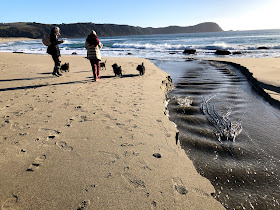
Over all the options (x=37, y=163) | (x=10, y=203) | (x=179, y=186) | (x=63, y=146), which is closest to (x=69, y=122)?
(x=63, y=146)

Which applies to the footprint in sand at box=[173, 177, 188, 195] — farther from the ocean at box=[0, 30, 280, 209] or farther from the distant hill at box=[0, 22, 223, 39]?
the distant hill at box=[0, 22, 223, 39]

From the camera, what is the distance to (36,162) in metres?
2.15

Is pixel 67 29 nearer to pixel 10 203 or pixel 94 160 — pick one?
pixel 94 160

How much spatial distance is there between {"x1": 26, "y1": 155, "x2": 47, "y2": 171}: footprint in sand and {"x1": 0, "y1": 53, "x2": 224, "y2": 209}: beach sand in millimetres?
12

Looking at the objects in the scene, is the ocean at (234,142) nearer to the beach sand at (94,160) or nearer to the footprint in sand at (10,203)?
the beach sand at (94,160)

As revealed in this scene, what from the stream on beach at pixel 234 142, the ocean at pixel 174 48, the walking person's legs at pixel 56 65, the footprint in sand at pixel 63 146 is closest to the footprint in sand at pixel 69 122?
the footprint in sand at pixel 63 146

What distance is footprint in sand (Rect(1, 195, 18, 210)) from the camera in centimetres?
155

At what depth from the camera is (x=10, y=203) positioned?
1.58 metres

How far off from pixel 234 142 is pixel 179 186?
5.51ft

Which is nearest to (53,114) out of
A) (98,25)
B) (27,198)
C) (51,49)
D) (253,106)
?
(27,198)

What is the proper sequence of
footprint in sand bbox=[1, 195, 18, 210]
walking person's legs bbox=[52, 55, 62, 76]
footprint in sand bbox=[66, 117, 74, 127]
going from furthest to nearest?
1. walking person's legs bbox=[52, 55, 62, 76]
2. footprint in sand bbox=[66, 117, 74, 127]
3. footprint in sand bbox=[1, 195, 18, 210]

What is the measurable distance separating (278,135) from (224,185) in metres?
2.00

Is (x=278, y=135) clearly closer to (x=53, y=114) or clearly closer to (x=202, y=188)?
(x=202, y=188)

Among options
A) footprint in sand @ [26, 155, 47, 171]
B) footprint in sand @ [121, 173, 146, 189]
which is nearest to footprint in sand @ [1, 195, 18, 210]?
footprint in sand @ [26, 155, 47, 171]
